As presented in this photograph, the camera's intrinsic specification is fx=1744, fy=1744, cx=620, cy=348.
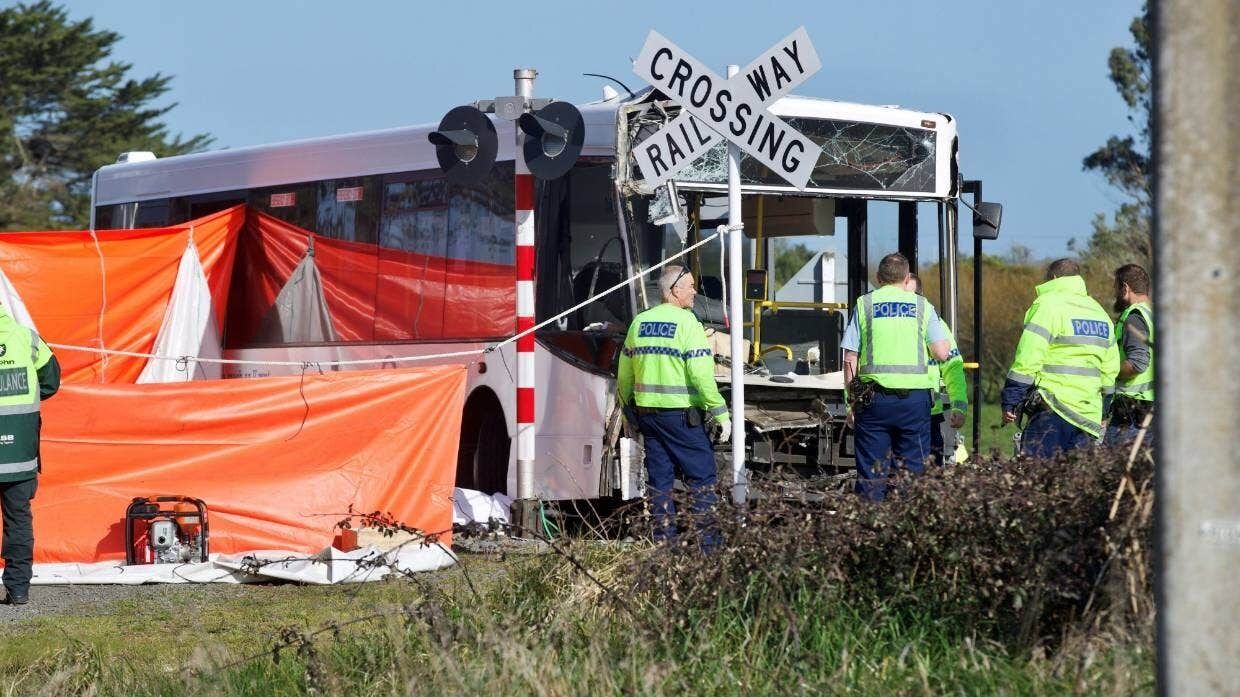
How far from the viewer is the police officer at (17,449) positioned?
30.1ft

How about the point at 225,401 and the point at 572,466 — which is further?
the point at 572,466

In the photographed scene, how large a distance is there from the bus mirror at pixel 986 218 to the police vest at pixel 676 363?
9.91 feet

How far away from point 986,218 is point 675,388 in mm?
3336

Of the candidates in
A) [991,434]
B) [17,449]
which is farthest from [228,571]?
[991,434]

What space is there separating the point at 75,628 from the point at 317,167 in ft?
19.3

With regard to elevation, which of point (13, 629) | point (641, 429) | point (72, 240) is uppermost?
point (72, 240)

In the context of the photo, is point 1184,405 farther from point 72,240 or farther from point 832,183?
point 72,240

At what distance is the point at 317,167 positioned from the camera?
13500mm

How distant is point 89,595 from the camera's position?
31.0ft

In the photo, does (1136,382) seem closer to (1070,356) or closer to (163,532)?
(1070,356)

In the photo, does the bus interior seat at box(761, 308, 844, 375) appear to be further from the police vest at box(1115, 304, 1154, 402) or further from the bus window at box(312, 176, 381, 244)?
the bus window at box(312, 176, 381, 244)

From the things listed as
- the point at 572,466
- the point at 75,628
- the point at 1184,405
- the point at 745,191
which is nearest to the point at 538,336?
the point at 572,466

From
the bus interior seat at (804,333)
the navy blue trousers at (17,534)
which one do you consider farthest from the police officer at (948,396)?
the navy blue trousers at (17,534)

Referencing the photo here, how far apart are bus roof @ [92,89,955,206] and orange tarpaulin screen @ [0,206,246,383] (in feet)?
4.28
